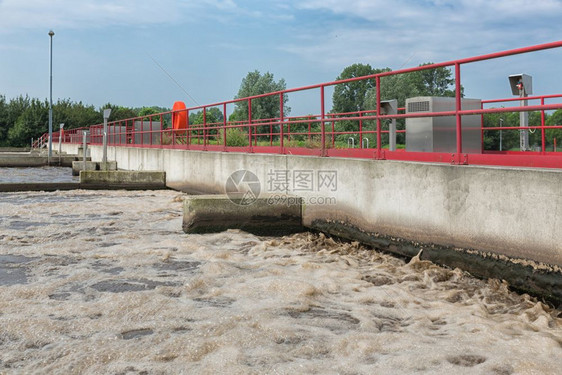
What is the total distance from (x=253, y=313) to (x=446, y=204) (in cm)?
259

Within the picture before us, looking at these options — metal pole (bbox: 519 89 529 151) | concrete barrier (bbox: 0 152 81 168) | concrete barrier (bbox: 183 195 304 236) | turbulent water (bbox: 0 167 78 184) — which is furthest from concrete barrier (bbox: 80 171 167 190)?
concrete barrier (bbox: 0 152 81 168)

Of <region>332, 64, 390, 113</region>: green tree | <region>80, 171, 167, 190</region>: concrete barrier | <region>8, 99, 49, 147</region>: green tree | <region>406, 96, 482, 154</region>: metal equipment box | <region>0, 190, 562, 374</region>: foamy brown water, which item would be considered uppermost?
<region>332, 64, 390, 113</region>: green tree

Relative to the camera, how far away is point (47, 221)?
34.1 ft

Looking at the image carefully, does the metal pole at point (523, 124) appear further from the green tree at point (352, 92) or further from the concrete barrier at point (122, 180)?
the green tree at point (352, 92)

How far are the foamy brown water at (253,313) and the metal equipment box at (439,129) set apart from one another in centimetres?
210

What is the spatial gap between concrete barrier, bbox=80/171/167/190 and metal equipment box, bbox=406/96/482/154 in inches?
389

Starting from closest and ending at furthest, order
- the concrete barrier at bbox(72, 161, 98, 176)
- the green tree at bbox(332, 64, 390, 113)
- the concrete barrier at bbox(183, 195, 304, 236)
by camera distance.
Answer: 1. the concrete barrier at bbox(183, 195, 304, 236)
2. the concrete barrier at bbox(72, 161, 98, 176)
3. the green tree at bbox(332, 64, 390, 113)

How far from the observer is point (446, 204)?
21.0ft

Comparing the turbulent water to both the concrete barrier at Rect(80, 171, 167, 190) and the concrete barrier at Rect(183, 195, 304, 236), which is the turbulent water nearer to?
the concrete barrier at Rect(80, 171, 167, 190)

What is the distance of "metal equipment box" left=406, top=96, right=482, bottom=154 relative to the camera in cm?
876

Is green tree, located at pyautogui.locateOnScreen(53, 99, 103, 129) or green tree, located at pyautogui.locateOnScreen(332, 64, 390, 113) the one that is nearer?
green tree, located at pyautogui.locateOnScreen(53, 99, 103, 129)

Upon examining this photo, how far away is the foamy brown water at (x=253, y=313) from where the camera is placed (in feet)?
13.0

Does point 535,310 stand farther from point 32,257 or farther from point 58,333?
point 32,257

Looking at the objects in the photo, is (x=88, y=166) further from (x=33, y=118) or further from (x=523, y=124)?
(x=33, y=118)
